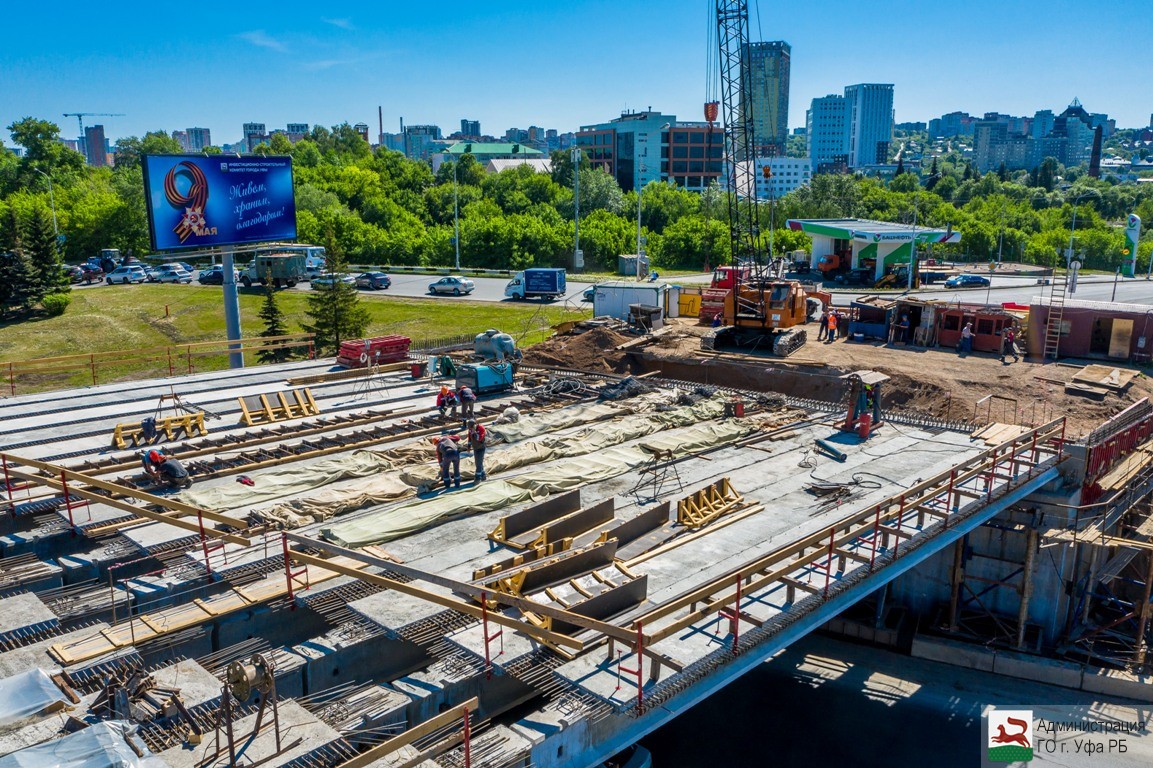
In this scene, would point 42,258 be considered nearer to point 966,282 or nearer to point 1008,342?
point 1008,342

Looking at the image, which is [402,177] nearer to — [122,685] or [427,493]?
[427,493]

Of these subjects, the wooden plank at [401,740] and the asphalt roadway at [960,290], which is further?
the asphalt roadway at [960,290]

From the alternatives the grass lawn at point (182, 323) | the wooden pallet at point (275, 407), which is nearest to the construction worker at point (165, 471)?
the wooden pallet at point (275, 407)

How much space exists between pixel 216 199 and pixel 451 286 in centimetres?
3410

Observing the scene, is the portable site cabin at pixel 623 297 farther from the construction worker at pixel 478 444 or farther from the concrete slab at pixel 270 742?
the concrete slab at pixel 270 742

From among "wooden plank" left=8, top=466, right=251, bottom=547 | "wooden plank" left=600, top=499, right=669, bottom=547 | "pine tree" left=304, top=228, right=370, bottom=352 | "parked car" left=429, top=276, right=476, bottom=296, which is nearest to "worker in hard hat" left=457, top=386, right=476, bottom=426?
"wooden plank" left=600, top=499, right=669, bottom=547

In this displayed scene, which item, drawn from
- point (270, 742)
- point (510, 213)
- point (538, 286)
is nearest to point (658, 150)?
point (510, 213)

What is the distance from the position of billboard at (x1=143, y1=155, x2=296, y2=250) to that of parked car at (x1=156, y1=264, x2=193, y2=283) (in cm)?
4444

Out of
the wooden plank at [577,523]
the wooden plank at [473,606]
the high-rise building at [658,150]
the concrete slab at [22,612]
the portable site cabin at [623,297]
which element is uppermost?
the high-rise building at [658,150]

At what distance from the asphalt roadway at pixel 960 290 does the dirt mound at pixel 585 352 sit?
78.8 feet

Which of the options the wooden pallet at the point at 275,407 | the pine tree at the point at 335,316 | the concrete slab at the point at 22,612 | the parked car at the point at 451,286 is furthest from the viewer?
the parked car at the point at 451,286

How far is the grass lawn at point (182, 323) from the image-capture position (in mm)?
54062

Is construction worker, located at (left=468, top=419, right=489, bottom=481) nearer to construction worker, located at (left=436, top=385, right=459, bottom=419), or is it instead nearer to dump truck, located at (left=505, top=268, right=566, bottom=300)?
construction worker, located at (left=436, top=385, right=459, bottom=419)

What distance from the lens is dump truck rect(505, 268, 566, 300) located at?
221 ft
